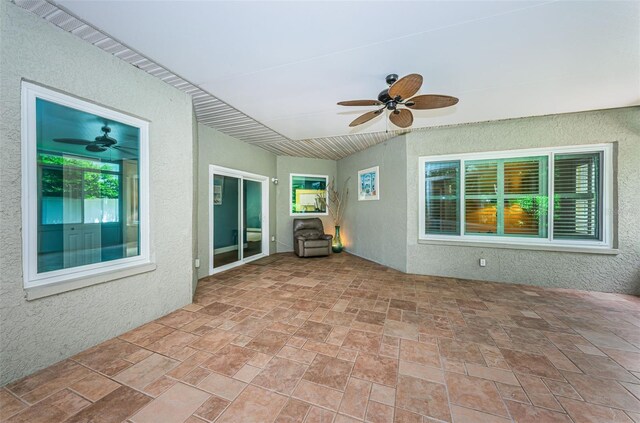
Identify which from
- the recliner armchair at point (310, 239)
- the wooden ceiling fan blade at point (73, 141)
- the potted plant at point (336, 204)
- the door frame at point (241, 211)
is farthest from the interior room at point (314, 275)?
the potted plant at point (336, 204)

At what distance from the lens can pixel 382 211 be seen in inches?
188

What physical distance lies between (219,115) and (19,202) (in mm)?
2411

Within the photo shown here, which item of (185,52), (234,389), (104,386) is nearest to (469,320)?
(234,389)

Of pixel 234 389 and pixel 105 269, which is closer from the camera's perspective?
pixel 234 389

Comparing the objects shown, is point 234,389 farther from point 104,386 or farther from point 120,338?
point 120,338

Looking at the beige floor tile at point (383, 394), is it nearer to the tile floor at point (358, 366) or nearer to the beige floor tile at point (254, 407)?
the tile floor at point (358, 366)

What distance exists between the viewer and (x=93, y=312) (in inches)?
77.7

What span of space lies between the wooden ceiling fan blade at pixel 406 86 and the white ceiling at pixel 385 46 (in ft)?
1.10

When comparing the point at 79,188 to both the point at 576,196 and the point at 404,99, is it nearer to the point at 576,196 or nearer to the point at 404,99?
the point at 404,99

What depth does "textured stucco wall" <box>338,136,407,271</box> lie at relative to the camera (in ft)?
13.9

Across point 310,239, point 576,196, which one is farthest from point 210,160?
point 576,196

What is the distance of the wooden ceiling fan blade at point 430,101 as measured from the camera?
2.09 m

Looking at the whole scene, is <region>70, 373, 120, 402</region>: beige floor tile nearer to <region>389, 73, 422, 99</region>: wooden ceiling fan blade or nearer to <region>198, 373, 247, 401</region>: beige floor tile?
<region>198, 373, 247, 401</region>: beige floor tile

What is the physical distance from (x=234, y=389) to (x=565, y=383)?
231cm
